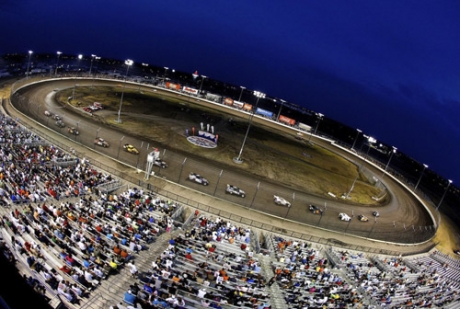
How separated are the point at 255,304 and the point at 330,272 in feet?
45.3

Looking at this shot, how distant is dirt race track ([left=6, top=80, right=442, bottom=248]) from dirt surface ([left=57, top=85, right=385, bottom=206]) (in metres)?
0.27

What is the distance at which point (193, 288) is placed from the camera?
85.6ft

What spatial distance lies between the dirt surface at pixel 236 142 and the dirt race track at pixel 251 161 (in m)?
0.27

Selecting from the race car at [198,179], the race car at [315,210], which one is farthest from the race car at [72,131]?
the race car at [315,210]

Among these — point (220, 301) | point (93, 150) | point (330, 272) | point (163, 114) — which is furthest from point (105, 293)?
point (163, 114)

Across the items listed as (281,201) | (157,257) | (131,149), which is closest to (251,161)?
(281,201)

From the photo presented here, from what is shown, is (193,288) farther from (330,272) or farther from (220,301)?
(330,272)

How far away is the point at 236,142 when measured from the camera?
266ft

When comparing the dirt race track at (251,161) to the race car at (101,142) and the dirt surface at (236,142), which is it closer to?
the dirt surface at (236,142)

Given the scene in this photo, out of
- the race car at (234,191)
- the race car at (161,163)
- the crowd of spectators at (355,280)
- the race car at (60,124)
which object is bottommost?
the race car at (60,124)

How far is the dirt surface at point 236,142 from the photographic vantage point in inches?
2707

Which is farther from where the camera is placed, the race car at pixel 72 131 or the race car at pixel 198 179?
the race car at pixel 72 131

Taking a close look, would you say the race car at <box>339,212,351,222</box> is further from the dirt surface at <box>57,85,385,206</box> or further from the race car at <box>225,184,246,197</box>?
the race car at <box>225,184,246,197</box>

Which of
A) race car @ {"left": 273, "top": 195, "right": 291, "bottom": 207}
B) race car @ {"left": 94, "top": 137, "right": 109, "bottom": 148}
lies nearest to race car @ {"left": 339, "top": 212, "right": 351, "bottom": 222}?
race car @ {"left": 273, "top": 195, "right": 291, "bottom": 207}
